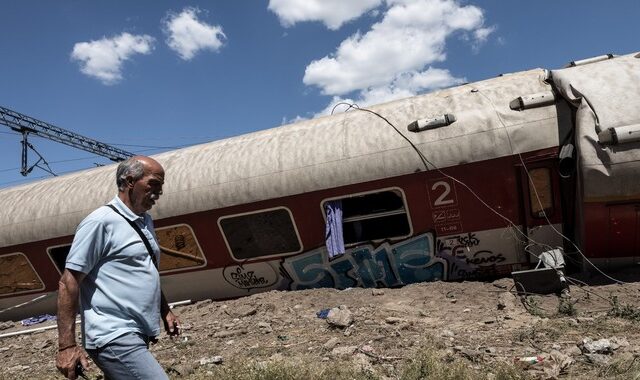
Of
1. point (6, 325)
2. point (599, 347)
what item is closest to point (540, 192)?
point (599, 347)

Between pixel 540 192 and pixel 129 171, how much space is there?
20.2 ft

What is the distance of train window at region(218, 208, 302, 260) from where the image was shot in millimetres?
8531

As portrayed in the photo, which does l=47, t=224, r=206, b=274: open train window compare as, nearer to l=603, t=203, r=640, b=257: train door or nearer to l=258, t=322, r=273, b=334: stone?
l=258, t=322, r=273, b=334: stone

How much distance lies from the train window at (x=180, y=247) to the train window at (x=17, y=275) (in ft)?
10.4

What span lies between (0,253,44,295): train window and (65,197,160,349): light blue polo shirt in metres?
8.91

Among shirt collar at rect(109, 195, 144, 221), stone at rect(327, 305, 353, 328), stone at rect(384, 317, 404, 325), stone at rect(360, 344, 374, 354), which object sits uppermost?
shirt collar at rect(109, 195, 144, 221)

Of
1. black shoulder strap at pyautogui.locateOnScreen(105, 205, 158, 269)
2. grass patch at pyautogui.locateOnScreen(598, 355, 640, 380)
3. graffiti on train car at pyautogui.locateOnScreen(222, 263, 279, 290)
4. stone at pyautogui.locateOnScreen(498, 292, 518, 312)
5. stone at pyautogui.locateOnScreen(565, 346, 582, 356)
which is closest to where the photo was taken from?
black shoulder strap at pyautogui.locateOnScreen(105, 205, 158, 269)

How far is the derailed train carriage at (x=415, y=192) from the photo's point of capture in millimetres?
6883

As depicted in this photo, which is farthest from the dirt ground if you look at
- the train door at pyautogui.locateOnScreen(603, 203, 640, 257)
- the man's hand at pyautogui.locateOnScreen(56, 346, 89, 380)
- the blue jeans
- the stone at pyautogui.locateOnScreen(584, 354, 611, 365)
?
the man's hand at pyautogui.locateOnScreen(56, 346, 89, 380)

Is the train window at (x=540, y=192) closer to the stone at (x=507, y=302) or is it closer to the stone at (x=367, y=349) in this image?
the stone at (x=507, y=302)

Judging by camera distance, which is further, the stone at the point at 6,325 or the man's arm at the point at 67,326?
the stone at the point at 6,325

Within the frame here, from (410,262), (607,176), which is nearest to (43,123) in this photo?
(410,262)

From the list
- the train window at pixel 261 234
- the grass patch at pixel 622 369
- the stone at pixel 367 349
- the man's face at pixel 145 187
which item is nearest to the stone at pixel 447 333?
the stone at pixel 367 349

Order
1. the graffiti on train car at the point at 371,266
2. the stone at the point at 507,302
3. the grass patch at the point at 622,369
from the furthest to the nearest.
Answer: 1. the graffiti on train car at the point at 371,266
2. the stone at the point at 507,302
3. the grass patch at the point at 622,369
